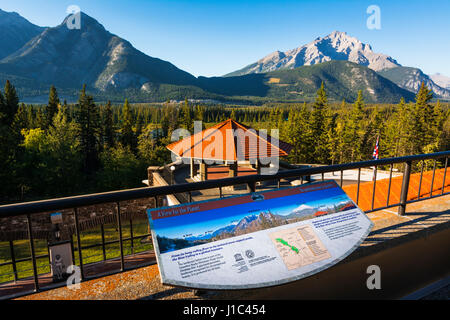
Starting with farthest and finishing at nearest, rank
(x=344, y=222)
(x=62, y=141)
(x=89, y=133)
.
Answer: (x=89, y=133)
(x=62, y=141)
(x=344, y=222)

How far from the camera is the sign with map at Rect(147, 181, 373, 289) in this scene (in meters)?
1.87

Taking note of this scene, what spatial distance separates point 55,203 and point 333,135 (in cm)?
5017

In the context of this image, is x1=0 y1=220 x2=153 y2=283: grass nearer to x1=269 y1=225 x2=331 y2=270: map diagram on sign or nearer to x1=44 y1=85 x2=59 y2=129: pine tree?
x1=269 y1=225 x2=331 y2=270: map diagram on sign

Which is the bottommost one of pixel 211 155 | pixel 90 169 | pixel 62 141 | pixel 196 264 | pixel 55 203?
pixel 90 169

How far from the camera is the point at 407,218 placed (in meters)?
3.88

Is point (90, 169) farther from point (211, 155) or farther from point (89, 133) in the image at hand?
point (211, 155)

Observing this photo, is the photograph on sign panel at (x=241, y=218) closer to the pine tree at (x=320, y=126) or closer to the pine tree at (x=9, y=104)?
the pine tree at (x=320, y=126)

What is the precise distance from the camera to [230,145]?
12578 millimetres

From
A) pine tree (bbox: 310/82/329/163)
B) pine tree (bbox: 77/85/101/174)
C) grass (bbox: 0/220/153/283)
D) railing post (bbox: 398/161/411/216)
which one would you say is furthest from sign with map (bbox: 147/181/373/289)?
pine tree (bbox: 77/85/101/174)

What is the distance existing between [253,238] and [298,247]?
38 centimetres

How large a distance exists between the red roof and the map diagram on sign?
958 centimetres

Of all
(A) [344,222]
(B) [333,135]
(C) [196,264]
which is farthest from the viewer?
(B) [333,135]

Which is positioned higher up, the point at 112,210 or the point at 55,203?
the point at 55,203
